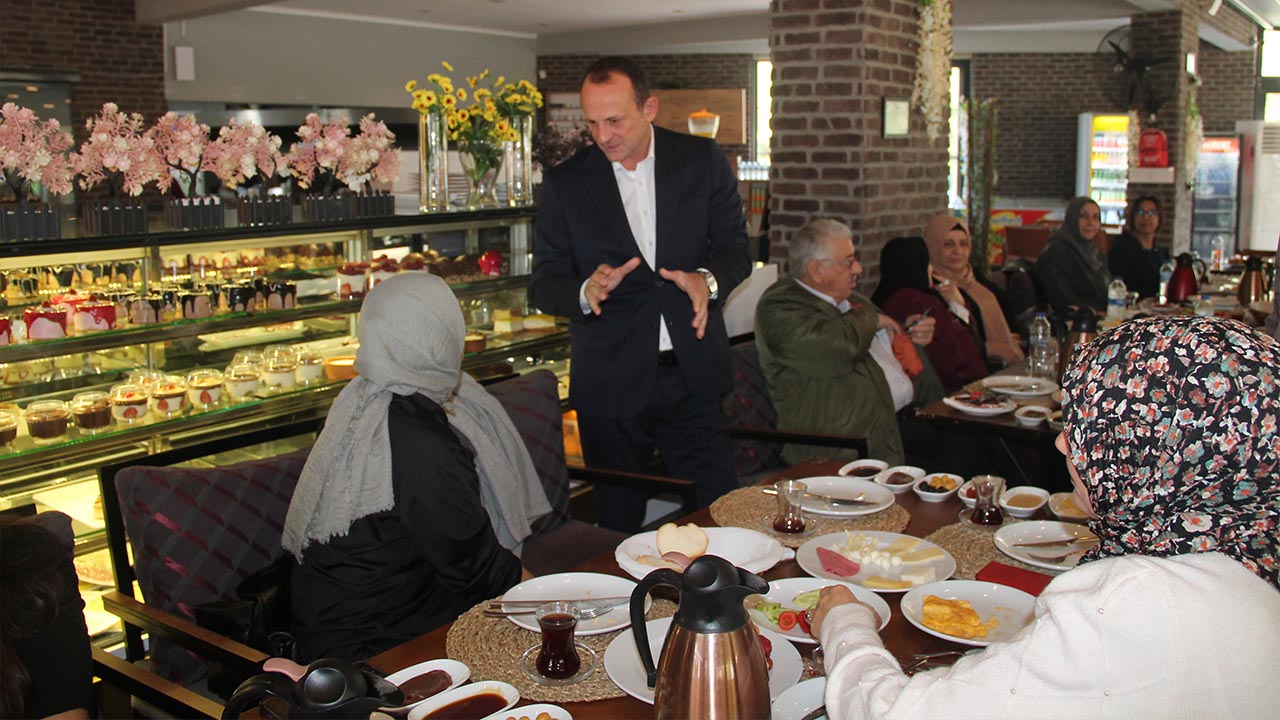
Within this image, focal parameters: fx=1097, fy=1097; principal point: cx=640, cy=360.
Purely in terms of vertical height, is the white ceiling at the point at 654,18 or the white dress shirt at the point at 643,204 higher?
the white ceiling at the point at 654,18

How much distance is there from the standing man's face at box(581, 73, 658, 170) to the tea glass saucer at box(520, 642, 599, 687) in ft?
6.08

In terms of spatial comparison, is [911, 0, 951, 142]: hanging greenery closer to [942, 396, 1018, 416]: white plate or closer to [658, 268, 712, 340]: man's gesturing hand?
[942, 396, 1018, 416]: white plate

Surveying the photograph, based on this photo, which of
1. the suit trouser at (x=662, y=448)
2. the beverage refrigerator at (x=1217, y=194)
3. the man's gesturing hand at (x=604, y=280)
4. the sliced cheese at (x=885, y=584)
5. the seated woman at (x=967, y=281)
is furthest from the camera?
the beverage refrigerator at (x=1217, y=194)

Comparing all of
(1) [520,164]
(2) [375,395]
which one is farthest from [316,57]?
(2) [375,395]

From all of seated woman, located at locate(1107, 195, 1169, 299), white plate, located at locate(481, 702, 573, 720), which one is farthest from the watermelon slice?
seated woman, located at locate(1107, 195, 1169, 299)

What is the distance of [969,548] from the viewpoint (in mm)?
2377

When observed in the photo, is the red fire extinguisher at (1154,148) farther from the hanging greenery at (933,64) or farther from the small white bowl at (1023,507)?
the small white bowl at (1023,507)

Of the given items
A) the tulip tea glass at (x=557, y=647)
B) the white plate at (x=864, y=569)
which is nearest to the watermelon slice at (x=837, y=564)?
the white plate at (x=864, y=569)

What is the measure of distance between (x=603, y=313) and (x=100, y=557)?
1.75 m

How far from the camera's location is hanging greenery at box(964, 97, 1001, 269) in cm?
973

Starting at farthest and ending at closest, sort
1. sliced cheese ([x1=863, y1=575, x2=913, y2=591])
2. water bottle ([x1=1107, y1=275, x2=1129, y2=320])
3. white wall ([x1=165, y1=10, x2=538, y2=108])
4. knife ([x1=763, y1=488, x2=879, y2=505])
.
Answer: white wall ([x1=165, y1=10, x2=538, y2=108]), water bottle ([x1=1107, y1=275, x2=1129, y2=320]), knife ([x1=763, y1=488, x2=879, y2=505]), sliced cheese ([x1=863, y1=575, x2=913, y2=591])

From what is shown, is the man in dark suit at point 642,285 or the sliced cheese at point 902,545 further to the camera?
the man in dark suit at point 642,285

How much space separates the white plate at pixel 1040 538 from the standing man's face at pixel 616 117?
1636 millimetres

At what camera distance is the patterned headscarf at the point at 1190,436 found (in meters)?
1.38
